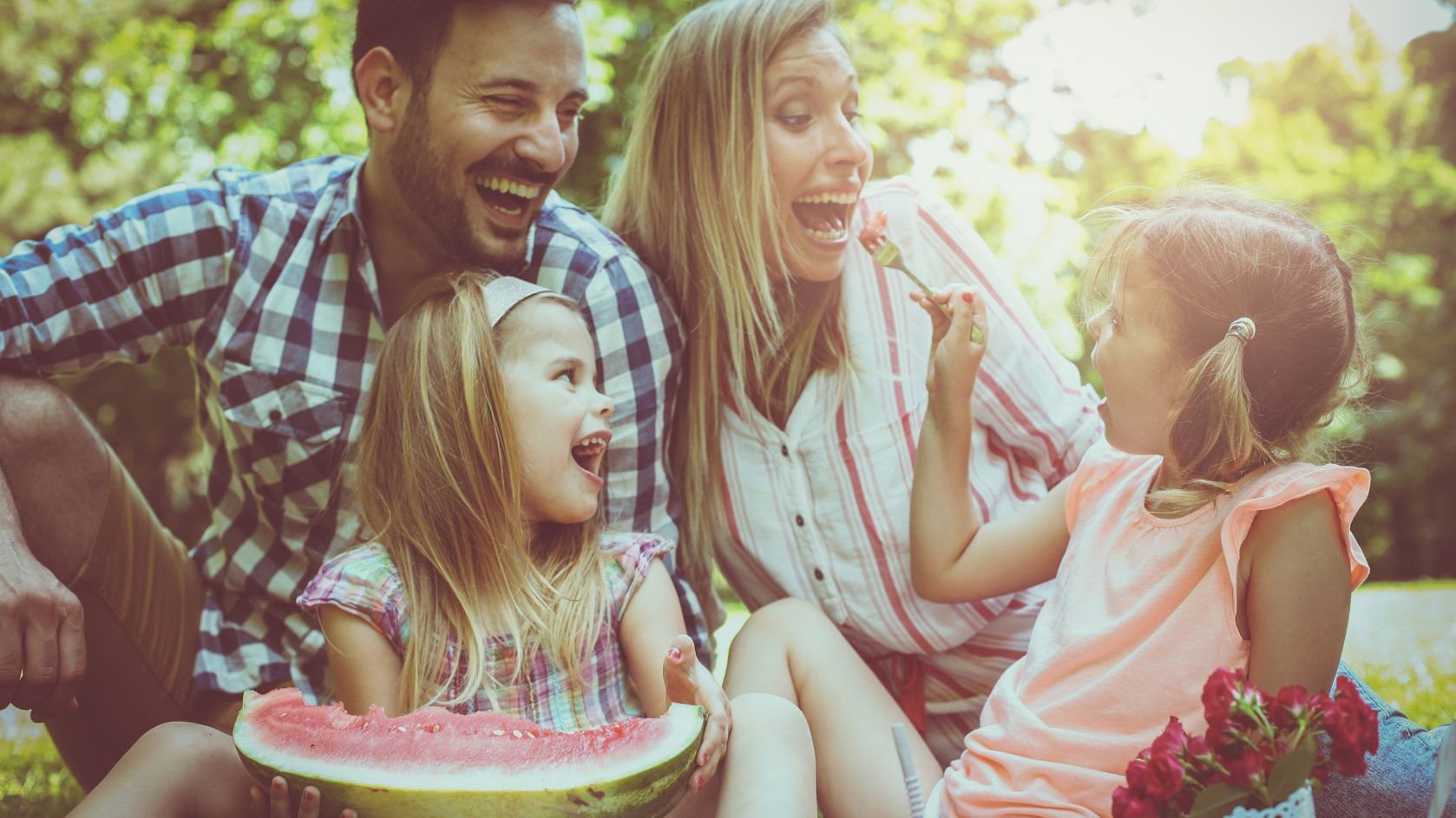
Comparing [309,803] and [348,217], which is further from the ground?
[348,217]

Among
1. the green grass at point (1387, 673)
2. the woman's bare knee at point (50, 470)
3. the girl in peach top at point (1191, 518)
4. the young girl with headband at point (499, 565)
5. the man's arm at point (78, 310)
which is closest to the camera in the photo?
the girl in peach top at point (1191, 518)

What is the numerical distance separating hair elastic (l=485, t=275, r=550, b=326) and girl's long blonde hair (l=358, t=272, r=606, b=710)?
0.02 meters

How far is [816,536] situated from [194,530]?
7.04m

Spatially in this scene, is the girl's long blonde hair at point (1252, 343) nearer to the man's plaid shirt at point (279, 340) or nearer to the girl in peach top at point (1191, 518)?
the girl in peach top at point (1191, 518)

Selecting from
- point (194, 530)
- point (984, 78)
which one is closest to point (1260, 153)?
point (984, 78)

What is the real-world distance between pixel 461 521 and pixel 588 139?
17.8ft

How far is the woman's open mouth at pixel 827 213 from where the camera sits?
2.89 meters

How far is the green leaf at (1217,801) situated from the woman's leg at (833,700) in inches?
31.3

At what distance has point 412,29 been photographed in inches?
116

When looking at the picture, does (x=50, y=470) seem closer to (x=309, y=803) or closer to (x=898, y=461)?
(x=309, y=803)

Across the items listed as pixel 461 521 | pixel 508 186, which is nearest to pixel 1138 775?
pixel 461 521

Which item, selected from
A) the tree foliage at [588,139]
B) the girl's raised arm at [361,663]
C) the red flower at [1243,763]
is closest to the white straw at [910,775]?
the red flower at [1243,763]

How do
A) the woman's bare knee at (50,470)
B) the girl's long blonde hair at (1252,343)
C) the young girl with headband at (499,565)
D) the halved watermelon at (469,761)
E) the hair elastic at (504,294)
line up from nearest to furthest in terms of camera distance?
the halved watermelon at (469,761)
the girl's long blonde hair at (1252,343)
the young girl with headband at (499,565)
the hair elastic at (504,294)
the woman's bare knee at (50,470)

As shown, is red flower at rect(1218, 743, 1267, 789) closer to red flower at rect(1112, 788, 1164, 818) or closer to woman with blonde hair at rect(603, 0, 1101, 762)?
red flower at rect(1112, 788, 1164, 818)
